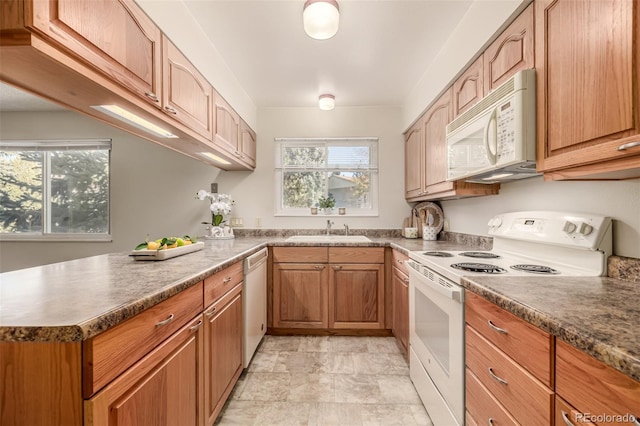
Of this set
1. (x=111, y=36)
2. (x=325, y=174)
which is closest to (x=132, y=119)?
(x=111, y=36)

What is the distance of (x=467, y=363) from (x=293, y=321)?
71.9 inches

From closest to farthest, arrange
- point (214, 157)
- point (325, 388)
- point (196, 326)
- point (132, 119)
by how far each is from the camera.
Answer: point (196, 326), point (132, 119), point (325, 388), point (214, 157)

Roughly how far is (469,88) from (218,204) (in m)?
2.42

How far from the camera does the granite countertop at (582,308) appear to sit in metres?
0.59

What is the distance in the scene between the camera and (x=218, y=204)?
3.00 metres

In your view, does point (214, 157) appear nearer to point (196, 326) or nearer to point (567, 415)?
point (196, 326)

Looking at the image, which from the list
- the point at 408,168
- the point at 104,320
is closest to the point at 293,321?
the point at 408,168

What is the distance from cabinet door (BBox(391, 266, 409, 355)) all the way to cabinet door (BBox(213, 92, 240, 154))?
1.80 meters

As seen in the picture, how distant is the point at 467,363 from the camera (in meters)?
1.23

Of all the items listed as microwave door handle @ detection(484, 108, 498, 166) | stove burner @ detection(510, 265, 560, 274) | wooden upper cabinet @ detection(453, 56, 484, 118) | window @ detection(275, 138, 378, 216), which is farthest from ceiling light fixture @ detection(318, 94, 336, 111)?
stove burner @ detection(510, 265, 560, 274)

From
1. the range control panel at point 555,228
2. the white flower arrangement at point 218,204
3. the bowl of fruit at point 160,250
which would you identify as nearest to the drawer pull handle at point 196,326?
the bowl of fruit at point 160,250

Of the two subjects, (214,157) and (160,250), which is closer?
(160,250)

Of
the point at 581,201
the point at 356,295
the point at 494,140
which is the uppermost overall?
the point at 494,140

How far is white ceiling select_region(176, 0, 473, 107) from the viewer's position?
177 cm
